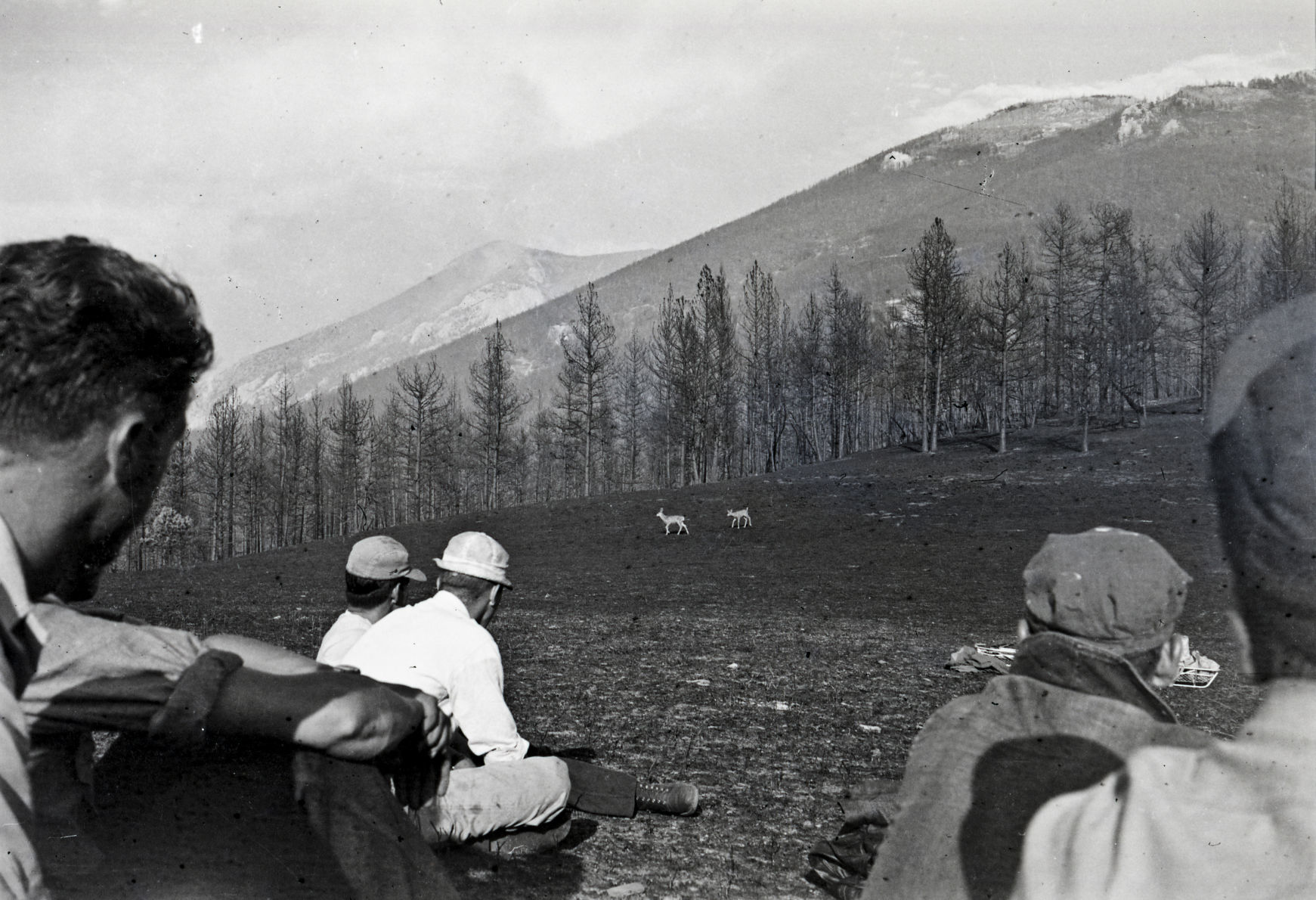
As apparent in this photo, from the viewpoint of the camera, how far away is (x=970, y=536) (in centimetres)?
2475

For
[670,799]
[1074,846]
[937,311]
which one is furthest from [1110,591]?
[937,311]

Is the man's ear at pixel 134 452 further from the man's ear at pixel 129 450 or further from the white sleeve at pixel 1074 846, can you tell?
the white sleeve at pixel 1074 846

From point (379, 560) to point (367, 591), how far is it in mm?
157

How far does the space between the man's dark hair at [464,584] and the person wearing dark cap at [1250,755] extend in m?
2.95

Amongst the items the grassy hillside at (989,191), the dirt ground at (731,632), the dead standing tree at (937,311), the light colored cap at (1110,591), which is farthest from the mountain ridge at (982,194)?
the light colored cap at (1110,591)

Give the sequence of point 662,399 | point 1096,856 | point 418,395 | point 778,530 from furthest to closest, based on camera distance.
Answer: point 662,399
point 418,395
point 778,530
point 1096,856

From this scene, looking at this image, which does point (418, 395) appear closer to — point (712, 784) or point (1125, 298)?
point (1125, 298)

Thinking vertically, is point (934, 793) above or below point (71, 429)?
below

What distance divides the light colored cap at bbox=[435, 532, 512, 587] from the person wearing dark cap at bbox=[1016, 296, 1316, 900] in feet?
9.60

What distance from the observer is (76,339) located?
4.25 feet

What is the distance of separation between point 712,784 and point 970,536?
20631 millimetres

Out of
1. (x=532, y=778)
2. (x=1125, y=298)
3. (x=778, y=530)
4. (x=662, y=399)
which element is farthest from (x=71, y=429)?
(x=662, y=399)

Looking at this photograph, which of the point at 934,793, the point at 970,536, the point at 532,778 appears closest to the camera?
the point at 934,793

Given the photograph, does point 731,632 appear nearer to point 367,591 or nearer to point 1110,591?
point 367,591
